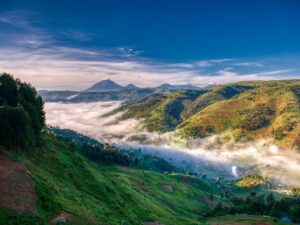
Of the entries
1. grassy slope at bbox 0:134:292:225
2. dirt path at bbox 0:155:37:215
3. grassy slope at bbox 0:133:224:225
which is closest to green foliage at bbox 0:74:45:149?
grassy slope at bbox 0:134:292:225

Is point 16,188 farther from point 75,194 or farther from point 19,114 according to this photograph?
point 19,114

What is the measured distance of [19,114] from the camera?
276 ft

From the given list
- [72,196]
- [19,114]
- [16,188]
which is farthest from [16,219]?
[19,114]

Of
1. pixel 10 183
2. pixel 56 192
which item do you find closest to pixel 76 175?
pixel 56 192

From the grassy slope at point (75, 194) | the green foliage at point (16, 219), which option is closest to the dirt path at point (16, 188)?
the green foliage at point (16, 219)

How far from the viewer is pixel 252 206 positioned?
18188 cm

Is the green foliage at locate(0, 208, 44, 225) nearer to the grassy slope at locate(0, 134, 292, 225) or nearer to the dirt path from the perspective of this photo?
the grassy slope at locate(0, 134, 292, 225)

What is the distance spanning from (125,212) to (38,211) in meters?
35.5

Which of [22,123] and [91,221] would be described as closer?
[91,221]

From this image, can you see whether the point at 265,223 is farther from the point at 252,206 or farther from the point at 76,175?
the point at 252,206

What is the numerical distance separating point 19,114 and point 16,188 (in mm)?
28262

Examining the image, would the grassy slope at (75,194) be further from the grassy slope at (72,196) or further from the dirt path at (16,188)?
the dirt path at (16,188)

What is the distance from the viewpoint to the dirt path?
184 ft

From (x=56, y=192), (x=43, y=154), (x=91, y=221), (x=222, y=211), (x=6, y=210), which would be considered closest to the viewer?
(x=6, y=210)
